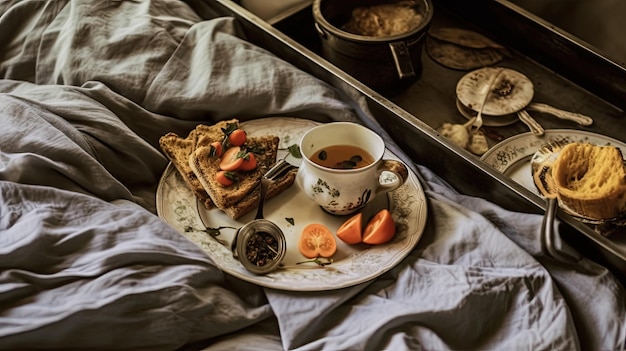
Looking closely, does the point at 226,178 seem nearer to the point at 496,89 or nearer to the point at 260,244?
the point at 260,244

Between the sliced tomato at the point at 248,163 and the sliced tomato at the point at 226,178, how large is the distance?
2 centimetres

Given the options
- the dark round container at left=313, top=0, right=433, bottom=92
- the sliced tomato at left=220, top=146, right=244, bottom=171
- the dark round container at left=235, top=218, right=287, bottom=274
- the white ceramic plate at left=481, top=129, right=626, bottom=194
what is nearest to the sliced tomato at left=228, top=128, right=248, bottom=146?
the sliced tomato at left=220, top=146, right=244, bottom=171

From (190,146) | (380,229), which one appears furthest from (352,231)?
(190,146)

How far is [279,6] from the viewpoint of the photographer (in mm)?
1190

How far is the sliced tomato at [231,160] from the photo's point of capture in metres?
0.91

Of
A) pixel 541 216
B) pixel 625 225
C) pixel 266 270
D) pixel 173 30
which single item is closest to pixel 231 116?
pixel 173 30

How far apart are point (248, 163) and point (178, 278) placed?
22 centimetres

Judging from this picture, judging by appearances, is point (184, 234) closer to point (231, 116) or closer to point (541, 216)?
point (231, 116)

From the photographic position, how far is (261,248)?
0.85m

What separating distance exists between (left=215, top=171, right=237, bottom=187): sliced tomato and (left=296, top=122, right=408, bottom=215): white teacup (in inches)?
3.4

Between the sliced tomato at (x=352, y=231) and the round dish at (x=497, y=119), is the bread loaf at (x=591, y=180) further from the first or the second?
the sliced tomato at (x=352, y=231)

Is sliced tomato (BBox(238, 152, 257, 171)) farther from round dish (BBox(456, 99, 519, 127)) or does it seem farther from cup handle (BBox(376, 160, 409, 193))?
round dish (BBox(456, 99, 519, 127))

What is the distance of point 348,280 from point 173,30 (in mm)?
527

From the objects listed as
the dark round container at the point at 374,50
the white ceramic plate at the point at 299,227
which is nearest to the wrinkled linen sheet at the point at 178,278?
the white ceramic plate at the point at 299,227
